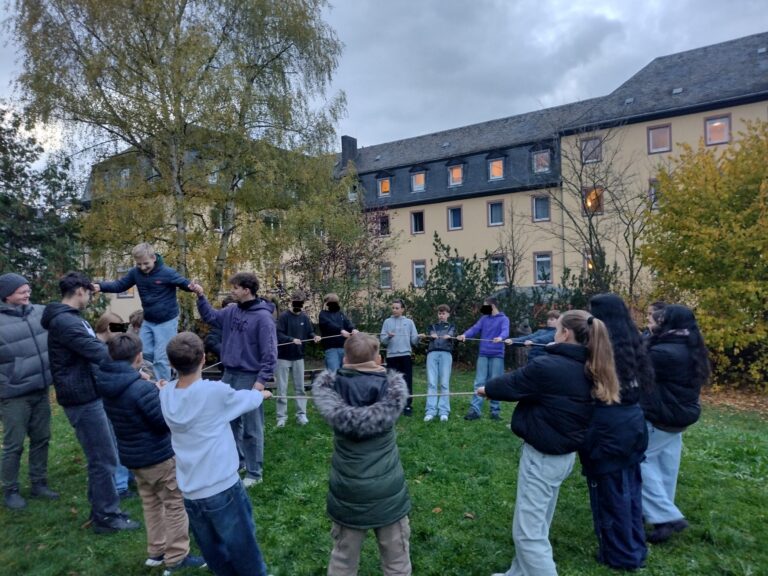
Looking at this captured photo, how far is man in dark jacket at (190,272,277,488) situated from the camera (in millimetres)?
5484

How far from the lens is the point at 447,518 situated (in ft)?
16.1

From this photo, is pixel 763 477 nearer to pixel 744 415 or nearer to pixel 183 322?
pixel 744 415

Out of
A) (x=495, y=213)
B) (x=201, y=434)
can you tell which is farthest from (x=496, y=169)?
(x=201, y=434)

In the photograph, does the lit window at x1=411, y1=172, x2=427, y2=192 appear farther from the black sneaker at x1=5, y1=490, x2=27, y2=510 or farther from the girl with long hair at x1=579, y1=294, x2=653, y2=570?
the girl with long hair at x1=579, y1=294, x2=653, y2=570

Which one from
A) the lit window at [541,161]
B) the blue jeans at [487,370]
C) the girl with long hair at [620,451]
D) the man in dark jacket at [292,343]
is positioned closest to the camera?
the girl with long hair at [620,451]

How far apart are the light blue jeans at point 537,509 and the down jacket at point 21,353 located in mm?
4530

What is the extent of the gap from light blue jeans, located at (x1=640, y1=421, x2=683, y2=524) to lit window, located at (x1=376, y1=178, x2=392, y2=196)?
3563 centimetres

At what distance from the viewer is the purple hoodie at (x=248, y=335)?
17.9 feet

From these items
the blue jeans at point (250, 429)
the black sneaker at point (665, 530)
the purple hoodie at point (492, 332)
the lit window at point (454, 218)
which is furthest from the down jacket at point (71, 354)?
the lit window at point (454, 218)

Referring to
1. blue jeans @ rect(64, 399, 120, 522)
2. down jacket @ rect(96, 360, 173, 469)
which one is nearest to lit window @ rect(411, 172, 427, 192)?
blue jeans @ rect(64, 399, 120, 522)

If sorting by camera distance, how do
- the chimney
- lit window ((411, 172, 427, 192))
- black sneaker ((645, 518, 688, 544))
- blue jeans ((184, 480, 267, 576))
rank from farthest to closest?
the chimney < lit window ((411, 172, 427, 192)) < black sneaker ((645, 518, 688, 544)) < blue jeans ((184, 480, 267, 576))

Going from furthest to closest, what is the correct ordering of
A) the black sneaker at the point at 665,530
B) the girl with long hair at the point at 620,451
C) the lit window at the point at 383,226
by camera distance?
the lit window at the point at 383,226 → the black sneaker at the point at 665,530 → the girl with long hair at the point at 620,451

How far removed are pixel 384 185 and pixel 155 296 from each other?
34.6 meters

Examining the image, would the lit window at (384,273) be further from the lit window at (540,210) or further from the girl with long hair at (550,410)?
the girl with long hair at (550,410)
